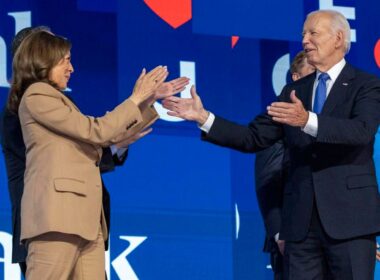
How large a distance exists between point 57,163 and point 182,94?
5.57ft

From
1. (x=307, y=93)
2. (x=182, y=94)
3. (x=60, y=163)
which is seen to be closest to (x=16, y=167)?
(x=60, y=163)

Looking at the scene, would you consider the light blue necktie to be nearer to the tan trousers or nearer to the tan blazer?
the tan blazer

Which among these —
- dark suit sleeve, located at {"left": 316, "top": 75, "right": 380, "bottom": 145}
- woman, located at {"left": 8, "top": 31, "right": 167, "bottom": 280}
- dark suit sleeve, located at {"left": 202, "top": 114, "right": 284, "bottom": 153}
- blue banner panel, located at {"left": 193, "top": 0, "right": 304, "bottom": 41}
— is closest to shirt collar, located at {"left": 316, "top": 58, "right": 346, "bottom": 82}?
dark suit sleeve, located at {"left": 316, "top": 75, "right": 380, "bottom": 145}

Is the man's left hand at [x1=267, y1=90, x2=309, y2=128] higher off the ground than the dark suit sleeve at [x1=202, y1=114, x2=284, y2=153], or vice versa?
the man's left hand at [x1=267, y1=90, x2=309, y2=128]

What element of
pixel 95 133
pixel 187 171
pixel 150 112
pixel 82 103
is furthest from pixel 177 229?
pixel 95 133

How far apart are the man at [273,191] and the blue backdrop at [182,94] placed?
669 mm

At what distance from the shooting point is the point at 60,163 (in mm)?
3201

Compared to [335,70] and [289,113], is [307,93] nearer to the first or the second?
[335,70]

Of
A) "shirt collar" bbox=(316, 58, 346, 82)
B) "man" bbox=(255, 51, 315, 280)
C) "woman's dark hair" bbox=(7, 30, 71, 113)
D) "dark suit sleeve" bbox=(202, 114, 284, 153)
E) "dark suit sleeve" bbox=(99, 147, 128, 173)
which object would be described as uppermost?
"woman's dark hair" bbox=(7, 30, 71, 113)

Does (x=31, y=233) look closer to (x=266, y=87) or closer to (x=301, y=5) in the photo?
(x=266, y=87)

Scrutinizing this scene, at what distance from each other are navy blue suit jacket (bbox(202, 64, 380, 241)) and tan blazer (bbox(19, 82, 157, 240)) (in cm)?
68

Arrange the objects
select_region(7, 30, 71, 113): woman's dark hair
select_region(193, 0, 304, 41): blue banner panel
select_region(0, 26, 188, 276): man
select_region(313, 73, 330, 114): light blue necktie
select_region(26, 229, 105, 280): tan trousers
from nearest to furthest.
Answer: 1. select_region(26, 229, 105, 280): tan trousers
2. select_region(7, 30, 71, 113): woman's dark hair
3. select_region(0, 26, 188, 276): man
4. select_region(313, 73, 330, 114): light blue necktie
5. select_region(193, 0, 304, 41): blue banner panel

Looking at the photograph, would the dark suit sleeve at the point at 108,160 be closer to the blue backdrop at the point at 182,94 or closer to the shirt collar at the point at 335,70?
the shirt collar at the point at 335,70

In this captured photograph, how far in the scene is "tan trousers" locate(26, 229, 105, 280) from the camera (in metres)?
3.16
